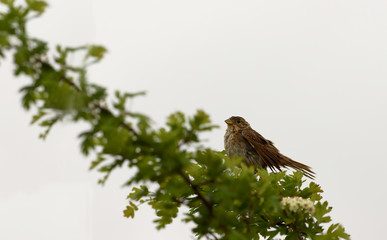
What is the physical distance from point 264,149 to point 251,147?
0.96 ft

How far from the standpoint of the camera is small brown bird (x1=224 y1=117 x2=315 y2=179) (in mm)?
8445

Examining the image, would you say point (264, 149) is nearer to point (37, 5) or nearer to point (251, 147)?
point (251, 147)

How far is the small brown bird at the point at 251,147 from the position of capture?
8.45m

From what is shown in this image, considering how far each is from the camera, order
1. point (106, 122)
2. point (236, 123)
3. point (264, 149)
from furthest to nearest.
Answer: point (236, 123), point (264, 149), point (106, 122)

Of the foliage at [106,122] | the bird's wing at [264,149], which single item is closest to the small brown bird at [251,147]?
the bird's wing at [264,149]

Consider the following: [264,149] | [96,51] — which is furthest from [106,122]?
[264,149]

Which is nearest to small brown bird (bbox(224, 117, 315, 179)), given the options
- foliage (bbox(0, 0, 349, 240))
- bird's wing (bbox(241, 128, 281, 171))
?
bird's wing (bbox(241, 128, 281, 171))

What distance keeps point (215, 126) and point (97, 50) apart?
867mm

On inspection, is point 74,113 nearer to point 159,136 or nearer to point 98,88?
point 98,88

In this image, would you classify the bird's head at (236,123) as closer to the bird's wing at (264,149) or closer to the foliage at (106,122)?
the bird's wing at (264,149)

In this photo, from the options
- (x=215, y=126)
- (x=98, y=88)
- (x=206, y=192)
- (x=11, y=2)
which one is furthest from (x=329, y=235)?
(x=11, y=2)

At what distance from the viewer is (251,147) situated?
877 centimetres

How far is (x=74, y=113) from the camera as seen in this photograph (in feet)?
8.21

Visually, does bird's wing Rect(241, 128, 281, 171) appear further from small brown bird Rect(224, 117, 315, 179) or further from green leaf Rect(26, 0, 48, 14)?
green leaf Rect(26, 0, 48, 14)
